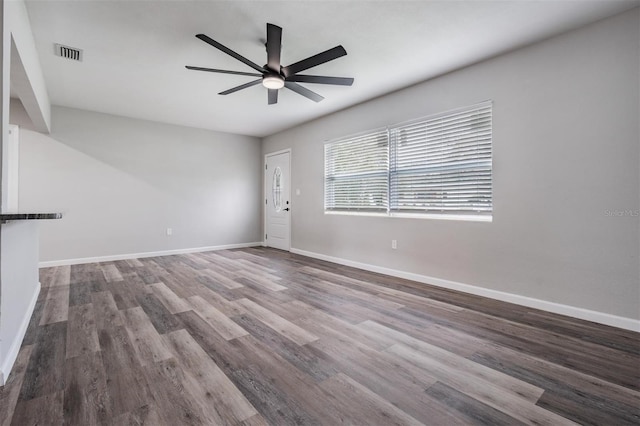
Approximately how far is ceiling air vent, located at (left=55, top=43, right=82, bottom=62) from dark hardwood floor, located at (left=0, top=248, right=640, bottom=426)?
8.28ft

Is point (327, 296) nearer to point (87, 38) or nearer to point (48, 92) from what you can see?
point (87, 38)

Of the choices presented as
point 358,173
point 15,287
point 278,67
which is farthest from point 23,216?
point 358,173

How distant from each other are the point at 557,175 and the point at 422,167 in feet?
4.54

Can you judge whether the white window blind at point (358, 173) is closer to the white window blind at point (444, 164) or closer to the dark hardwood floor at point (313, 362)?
the white window blind at point (444, 164)

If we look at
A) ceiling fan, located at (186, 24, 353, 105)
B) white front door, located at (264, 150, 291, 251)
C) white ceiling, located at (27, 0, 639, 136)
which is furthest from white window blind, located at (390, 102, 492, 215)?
white front door, located at (264, 150, 291, 251)

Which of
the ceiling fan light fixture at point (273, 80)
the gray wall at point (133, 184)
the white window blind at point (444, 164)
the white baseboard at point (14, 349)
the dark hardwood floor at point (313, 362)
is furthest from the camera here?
the gray wall at point (133, 184)

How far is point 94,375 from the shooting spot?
1748 mm

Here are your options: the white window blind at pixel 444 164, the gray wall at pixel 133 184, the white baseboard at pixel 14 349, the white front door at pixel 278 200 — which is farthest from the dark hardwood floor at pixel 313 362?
the white front door at pixel 278 200

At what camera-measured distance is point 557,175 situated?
274cm

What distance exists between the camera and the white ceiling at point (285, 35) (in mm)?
2381

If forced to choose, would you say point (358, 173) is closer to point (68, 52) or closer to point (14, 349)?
point (68, 52)

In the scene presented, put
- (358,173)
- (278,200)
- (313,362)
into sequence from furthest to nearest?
(278,200)
(358,173)
(313,362)

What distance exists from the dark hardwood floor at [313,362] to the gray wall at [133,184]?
194 cm

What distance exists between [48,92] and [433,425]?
224 inches
